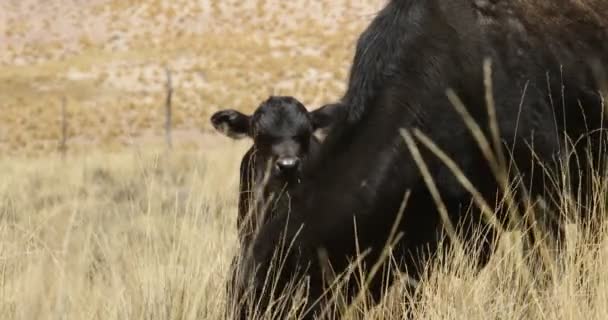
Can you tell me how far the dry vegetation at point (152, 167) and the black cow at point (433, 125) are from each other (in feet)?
0.89

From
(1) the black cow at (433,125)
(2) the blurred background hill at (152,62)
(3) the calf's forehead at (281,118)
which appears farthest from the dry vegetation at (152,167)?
(3) the calf's forehead at (281,118)

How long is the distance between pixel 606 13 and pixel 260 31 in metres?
44.9

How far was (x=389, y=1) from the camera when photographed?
460 centimetres

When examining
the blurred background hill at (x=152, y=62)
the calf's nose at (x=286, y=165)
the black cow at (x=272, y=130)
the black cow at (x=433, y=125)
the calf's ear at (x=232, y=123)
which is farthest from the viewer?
the blurred background hill at (x=152, y=62)

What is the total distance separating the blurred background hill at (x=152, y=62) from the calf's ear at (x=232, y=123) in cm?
1926

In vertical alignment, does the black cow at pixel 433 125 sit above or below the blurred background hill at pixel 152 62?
above

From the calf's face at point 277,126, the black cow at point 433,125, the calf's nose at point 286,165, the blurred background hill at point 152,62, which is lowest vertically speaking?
the blurred background hill at point 152,62

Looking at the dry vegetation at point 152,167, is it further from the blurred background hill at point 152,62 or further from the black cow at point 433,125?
the black cow at point 433,125

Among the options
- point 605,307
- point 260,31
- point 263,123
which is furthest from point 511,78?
point 260,31

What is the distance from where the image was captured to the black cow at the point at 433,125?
384 centimetres

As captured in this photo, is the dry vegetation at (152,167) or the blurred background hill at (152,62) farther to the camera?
the blurred background hill at (152,62)

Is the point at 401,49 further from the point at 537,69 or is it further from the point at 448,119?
the point at 537,69

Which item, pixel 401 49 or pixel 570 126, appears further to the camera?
pixel 570 126

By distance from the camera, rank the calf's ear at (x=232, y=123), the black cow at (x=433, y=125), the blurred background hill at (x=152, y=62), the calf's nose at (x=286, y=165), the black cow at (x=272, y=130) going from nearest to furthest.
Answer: the black cow at (x=433, y=125) → the calf's nose at (x=286, y=165) → the black cow at (x=272, y=130) → the calf's ear at (x=232, y=123) → the blurred background hill at (x=152, y=62)
